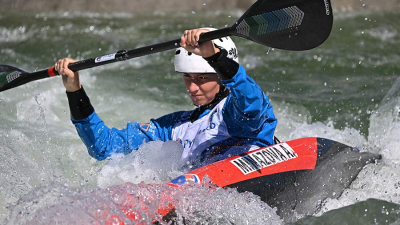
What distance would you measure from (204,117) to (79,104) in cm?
79

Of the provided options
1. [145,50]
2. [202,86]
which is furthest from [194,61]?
[145,50]

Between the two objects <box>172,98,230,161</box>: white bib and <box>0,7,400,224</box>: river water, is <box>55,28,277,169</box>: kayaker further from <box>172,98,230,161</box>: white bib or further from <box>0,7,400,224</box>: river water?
<box>0,7,400,224</box>: river water

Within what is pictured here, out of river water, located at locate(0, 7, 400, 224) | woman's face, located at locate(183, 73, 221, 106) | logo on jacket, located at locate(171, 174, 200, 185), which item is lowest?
river water, located at locate(0, 7, 400, 224)

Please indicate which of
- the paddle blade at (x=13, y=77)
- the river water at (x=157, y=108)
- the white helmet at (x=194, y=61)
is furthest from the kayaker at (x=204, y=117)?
the paddle blade at (x=13, y=77)

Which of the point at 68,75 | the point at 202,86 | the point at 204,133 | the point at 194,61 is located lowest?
the point at 204,133

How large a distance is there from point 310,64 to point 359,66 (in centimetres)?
60

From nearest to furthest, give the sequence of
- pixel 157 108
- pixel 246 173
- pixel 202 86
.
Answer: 1. pixel 246 173
2. pixel 202 86
3. pixel 157 108

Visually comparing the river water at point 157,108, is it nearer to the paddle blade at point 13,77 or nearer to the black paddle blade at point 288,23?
the paddle blade at point 13,77

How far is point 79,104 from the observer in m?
3.69

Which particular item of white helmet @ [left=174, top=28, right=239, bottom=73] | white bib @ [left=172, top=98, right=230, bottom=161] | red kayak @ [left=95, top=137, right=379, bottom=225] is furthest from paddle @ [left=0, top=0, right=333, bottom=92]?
red kayak @ [left=95, top=137, right=379, bottom=225]

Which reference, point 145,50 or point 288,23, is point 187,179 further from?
point 288,23

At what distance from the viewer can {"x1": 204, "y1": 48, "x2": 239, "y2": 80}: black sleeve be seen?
3.11 metres

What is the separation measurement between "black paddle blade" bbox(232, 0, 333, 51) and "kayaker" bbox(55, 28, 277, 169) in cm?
22

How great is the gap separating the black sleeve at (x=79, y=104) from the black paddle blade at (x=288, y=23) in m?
1.07
